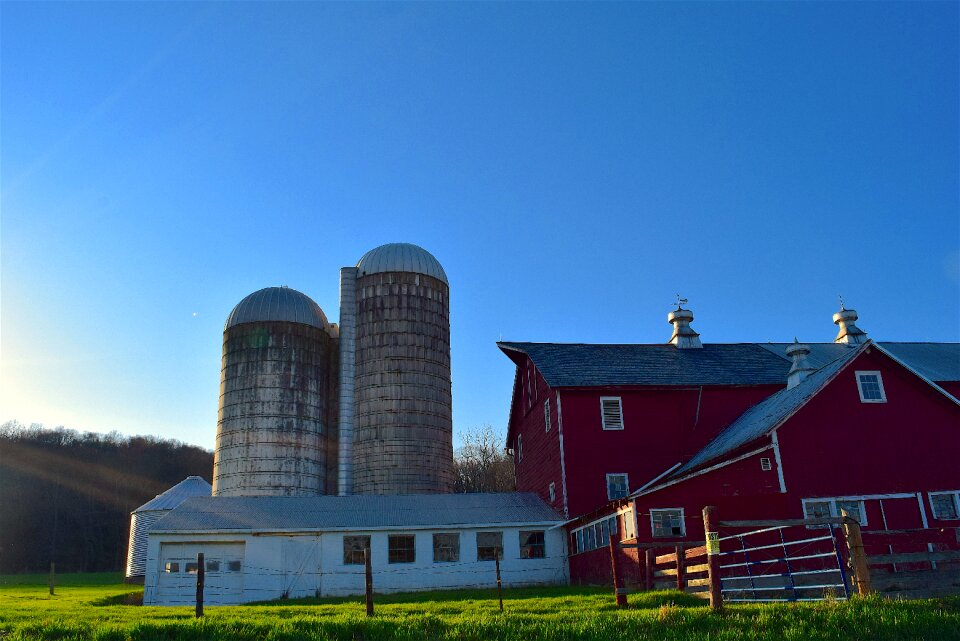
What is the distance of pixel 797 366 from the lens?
98.6 feet

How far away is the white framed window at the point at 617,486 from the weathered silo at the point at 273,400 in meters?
15.3

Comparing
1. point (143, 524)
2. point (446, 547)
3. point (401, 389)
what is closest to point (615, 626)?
point (446, 547)

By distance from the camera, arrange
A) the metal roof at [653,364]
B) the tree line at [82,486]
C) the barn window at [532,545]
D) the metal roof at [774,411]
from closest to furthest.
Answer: the metal roof at [774,411], the barn window at [532,545], the metal roof at [653,364], the tree line at [82,486]

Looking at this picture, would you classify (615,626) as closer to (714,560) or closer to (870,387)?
(714,560)

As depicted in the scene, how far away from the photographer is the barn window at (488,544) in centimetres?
2819

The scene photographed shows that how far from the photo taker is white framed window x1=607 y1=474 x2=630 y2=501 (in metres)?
29.2

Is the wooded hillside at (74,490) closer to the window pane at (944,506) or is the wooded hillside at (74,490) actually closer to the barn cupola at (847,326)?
the barn cupola at (847,326)

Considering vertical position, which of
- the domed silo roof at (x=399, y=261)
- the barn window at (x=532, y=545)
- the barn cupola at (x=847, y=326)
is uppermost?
the domed silo roof at (x=399, y=261)

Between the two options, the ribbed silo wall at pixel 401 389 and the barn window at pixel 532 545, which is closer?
the barn window at pixel 532 545

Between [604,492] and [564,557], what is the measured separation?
9.27 ft

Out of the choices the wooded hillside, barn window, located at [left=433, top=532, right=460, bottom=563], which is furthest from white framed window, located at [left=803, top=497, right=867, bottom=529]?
the wooded hillside

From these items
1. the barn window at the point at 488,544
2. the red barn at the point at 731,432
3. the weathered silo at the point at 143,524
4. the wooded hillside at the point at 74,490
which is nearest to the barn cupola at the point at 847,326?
the red barn at the point at 731,432

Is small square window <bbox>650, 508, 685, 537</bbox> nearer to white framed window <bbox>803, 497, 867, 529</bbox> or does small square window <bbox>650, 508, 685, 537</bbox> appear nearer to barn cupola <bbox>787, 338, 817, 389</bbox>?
white framed window <bbox>803, 497, 867, 529</bbox>

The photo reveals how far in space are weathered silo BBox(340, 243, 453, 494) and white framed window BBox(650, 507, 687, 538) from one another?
15478mm
